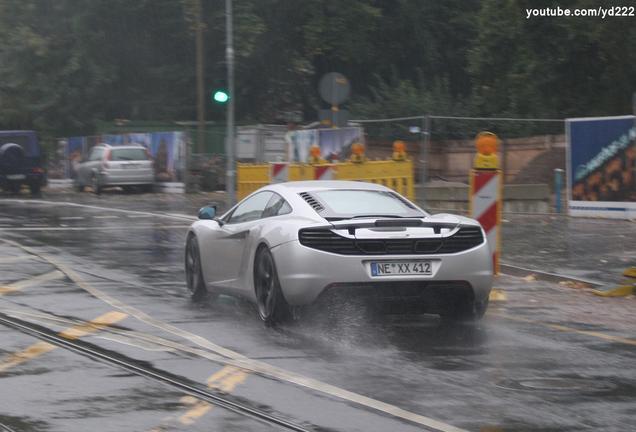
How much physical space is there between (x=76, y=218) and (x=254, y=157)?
495 inches

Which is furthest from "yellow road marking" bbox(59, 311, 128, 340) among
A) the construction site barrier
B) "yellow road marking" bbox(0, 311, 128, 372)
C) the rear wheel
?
the construction site barrier

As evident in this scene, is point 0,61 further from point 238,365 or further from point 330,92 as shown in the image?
point 238,365

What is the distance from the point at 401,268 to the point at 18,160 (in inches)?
1087

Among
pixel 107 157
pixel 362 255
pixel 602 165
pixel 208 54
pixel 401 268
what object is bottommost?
pixel 401 268

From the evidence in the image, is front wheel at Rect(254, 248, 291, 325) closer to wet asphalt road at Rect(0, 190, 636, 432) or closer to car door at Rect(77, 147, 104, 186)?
wet asphalt road at Rect(0, 190, 636, 432)

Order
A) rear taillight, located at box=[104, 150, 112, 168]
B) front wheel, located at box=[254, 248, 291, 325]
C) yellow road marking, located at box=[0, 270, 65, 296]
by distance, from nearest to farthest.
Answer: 1. front wheel, located at box=[254, 248, 291, 325]
2. yellow road marking, located at box=[0, 270, 65, 296]
3. rear taillight, located at box=[104, 150, 112, 168]

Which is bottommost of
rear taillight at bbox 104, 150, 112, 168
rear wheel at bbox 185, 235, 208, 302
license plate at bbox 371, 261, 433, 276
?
rear wheel at bbox 185, 235, 208, 302

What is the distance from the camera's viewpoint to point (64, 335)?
24.4 feet

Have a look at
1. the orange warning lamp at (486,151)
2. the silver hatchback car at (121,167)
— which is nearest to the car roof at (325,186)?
the orange warning lamp at (486,151)

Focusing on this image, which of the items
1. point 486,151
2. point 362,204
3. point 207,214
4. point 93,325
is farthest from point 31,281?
point 486,151

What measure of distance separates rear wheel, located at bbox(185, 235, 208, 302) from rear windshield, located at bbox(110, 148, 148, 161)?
23618 mm

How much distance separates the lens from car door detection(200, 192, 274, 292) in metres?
8.45

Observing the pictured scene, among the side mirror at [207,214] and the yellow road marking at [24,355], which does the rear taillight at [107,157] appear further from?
the yellow road marking at [24,355]

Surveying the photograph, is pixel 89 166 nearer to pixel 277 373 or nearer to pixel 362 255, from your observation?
pixel 362 255
